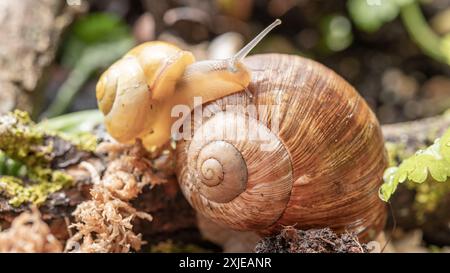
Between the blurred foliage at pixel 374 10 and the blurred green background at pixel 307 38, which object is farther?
the blurred green background at pixel 307 38

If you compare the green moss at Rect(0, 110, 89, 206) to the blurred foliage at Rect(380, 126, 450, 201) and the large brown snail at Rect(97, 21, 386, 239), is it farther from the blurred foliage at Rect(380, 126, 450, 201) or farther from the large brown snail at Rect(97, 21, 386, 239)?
the blurred foliage at Rect(380, 126, 450, 201)

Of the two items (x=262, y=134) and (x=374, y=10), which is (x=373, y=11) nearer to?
(x=374, y=10)

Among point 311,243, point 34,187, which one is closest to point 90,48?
point 34,187

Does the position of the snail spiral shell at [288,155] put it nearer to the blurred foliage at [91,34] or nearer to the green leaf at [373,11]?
the green leaf at [373,11]

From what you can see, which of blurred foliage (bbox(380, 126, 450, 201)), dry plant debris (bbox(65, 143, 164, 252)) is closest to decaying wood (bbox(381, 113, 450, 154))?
blurred foliage (bbox(380, 126, 450, 201))

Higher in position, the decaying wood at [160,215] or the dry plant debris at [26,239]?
the decaying wood at [160,215]

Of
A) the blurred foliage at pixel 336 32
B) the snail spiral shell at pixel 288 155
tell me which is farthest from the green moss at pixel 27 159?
the blurred foliage at pixel 336 32
